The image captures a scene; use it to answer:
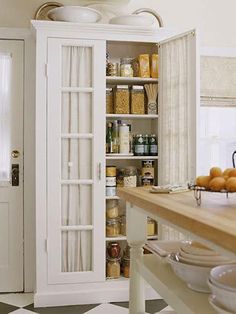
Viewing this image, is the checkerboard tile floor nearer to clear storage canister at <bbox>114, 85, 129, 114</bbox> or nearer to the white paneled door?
the white paneled door

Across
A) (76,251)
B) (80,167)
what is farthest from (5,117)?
(76,251)

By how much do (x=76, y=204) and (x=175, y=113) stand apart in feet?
3.42

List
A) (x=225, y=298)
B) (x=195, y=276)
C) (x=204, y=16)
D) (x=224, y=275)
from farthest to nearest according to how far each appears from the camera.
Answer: (x=204, y=16), (x=195, y=276), (x=224, y=275), (x=225, y=298)

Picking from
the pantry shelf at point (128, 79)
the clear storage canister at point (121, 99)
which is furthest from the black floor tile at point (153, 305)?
the pantry shelf at point (128, 79)

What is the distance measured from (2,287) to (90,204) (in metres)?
1.05

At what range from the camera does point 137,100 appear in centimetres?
351

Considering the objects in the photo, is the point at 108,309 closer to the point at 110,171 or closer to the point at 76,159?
the point at 110,171

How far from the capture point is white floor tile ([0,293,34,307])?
333cm

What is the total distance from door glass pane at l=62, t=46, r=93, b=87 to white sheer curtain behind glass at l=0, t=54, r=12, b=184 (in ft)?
1.85

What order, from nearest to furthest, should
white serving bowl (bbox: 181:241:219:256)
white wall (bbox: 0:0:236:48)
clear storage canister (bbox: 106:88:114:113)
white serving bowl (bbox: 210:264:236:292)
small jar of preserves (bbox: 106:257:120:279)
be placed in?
white serving bowl (bbox: 210:264:236:292), white serving bowl (bbox: 181:241:219:256), small jar of preserves (bbox: 106:257:120:279), clear storage canister (bbox: 106:88:114:113), white wall (bbox: 0:0:236:48)

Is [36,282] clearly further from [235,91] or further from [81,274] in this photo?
[235,91]

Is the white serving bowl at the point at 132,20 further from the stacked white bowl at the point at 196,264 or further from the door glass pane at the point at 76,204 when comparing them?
the stacked white bowl at the point at 196,264

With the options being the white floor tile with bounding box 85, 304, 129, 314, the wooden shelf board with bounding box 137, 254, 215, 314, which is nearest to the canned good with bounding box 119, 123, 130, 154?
the white floor tile with bounding box 85, 304, 129, 314

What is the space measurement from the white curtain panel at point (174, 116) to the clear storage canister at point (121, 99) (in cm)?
27
